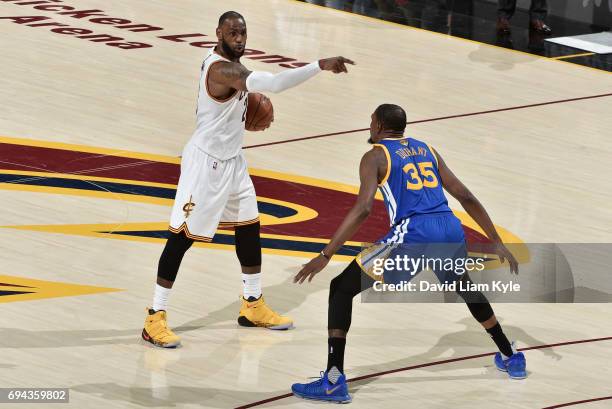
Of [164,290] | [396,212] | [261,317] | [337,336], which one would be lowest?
[261,317]

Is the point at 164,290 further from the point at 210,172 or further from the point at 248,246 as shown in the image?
the point at 210,172

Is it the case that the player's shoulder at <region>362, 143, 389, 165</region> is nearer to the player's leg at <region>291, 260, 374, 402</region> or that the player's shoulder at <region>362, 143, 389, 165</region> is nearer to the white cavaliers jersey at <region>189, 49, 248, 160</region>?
the player's leg at <region>291, 260, 374, 402</region>

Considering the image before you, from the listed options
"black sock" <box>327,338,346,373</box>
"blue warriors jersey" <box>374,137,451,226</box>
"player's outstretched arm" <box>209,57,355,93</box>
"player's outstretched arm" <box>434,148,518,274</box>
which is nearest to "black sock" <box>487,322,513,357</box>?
"player's outstretched arm" <box>434,148,518,274</box>

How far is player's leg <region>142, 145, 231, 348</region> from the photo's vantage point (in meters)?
7.98

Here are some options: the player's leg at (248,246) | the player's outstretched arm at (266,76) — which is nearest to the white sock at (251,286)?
the player's leg at (248,246)

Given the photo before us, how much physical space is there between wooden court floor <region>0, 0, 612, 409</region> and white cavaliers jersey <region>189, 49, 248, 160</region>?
3.57ft

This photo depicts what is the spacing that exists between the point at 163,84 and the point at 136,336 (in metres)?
6.30

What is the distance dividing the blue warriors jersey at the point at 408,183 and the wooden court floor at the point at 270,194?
0.99m

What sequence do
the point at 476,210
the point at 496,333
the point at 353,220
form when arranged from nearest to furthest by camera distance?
the point at 353,220, the point at 476,210, the point at 496,333

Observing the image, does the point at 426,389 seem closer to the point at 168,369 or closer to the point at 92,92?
the point at 168,369

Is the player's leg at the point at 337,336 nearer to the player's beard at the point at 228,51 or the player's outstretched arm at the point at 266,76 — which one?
the player's outstretched arm at the point at 266,76

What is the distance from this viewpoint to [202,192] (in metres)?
7.99

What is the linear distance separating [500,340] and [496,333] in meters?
0.06

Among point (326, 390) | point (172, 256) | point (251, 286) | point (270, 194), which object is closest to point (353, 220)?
point (326, 390)
